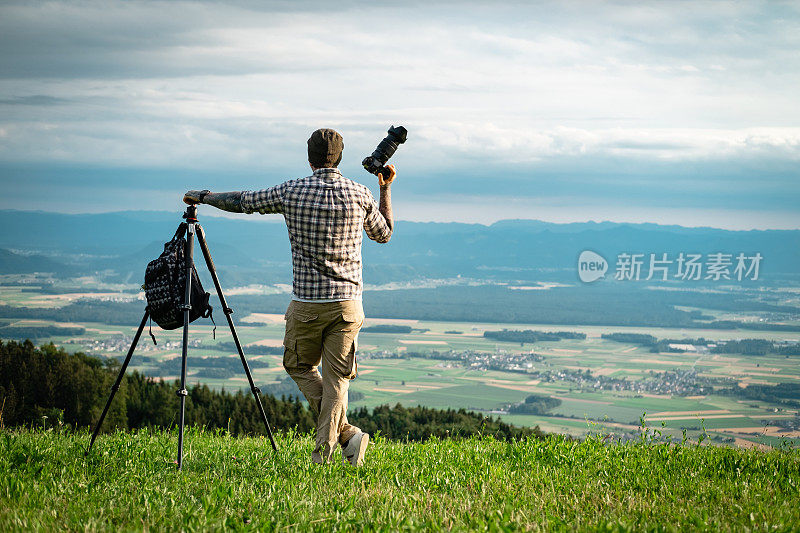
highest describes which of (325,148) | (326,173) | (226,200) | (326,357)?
(325,148)

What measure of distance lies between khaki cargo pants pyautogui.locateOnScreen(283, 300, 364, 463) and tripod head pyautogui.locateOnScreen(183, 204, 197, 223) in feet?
4.28

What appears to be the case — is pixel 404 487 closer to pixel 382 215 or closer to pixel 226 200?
pixel 382 215

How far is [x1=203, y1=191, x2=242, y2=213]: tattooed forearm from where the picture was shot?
5922 millimetres

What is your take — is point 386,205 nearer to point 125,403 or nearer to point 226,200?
point 226,200

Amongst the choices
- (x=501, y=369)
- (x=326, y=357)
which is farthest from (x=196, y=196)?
(x=501, y=369)

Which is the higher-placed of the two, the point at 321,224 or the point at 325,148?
the point at 325,148

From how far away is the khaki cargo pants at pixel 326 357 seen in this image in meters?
5.79

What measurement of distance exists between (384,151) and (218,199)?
152cm

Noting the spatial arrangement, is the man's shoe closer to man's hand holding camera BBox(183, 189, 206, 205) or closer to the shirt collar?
the shirt collar

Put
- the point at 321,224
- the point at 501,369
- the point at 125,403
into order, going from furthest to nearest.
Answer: the point at 501,369 → the point at 125,403 → the point at 321,224

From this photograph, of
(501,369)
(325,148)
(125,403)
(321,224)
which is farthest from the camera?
(501,369)

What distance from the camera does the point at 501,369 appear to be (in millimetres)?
100438

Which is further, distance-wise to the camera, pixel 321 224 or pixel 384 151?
pixel 384 151

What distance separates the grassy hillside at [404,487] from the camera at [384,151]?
259 centimetres
